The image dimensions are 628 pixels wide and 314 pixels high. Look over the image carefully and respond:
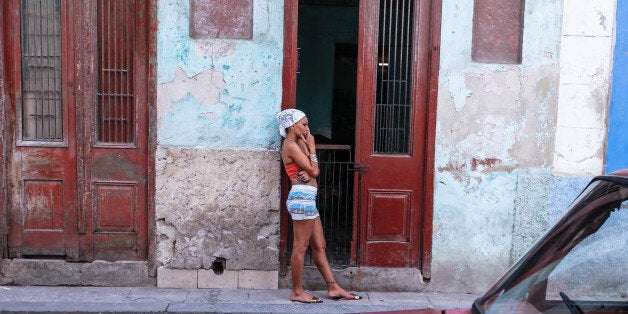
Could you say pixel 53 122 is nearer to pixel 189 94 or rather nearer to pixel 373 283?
pixel 189 94

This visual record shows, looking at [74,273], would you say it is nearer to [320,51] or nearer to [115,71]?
[115,71]

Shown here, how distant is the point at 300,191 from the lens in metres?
6.11

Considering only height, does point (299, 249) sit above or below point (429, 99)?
below

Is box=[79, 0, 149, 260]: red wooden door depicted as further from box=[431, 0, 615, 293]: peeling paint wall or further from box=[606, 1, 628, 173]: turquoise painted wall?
box=[606, 1, 628, 173]: turquoise painted wall

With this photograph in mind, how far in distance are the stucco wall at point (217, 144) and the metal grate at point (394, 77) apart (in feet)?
3.30

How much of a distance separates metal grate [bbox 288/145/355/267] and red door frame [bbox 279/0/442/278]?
386 millimetres

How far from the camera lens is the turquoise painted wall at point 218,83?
6.52 meters

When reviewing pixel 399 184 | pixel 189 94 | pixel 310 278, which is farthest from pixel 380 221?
pixel 189 94

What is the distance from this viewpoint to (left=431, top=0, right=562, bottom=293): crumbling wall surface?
662 centimetres

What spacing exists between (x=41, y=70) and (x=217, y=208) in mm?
2172

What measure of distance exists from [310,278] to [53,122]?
2.95 meters

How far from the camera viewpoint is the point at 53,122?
670 centimetres

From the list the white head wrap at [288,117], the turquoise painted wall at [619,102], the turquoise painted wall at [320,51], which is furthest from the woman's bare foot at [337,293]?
the turquoise painted wall at [320,51]

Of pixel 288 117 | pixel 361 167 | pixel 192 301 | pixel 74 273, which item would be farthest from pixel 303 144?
pixel 74 273
